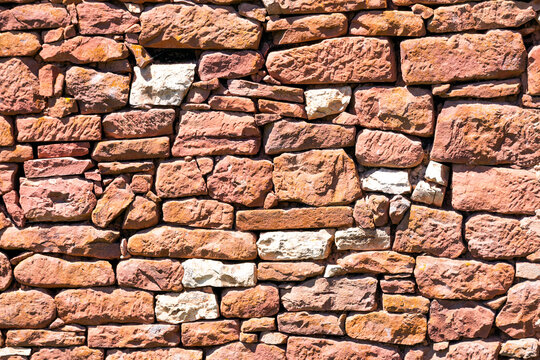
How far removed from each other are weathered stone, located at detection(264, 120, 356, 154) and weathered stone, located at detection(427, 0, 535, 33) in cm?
71

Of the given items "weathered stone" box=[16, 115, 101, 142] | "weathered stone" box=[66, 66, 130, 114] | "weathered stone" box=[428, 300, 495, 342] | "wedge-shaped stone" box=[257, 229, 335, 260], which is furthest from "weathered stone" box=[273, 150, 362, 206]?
"weathered stone" box=[16, 115, 101, 142]

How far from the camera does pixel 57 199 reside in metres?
3.33

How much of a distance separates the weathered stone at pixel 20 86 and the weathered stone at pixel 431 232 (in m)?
2.15

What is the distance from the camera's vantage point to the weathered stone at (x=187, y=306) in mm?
3293

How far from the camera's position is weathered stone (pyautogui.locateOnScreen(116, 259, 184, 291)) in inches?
130

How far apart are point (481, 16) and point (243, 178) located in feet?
4.89

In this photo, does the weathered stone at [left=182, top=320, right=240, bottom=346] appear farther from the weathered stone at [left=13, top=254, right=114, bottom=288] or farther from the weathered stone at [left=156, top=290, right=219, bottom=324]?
the weathered stone at [left=13, top=254, right=114, bottom=288]

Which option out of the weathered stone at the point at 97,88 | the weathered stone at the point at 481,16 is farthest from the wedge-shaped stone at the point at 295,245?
the weathered stone at the point at 481,16

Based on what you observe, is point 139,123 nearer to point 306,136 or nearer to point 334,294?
point 306,136

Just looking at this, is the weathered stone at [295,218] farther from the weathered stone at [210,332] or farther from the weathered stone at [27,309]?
the weathered stone at [27,309]

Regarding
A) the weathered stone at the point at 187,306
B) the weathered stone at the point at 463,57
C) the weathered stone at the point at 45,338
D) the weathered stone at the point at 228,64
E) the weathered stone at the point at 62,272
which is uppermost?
the weathered stone at the point at 463,57

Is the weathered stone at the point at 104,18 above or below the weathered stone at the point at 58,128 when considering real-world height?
above

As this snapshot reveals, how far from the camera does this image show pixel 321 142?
3.18 m

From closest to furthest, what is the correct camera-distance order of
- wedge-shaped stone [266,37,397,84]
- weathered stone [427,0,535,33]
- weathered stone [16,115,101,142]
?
weathered stone [427,0,535,33], wedge-shaped stone [266,37,397,84], weathered stone [16,115,101,142]
